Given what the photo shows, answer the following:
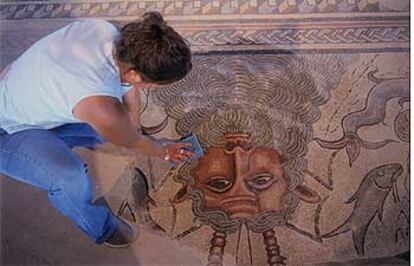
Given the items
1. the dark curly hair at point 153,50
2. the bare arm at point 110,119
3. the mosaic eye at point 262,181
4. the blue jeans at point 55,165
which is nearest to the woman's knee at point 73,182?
the blue jeans at point 55,165

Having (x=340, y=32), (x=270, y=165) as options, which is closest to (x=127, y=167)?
(x=270, y=165)

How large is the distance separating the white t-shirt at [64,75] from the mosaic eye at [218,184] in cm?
43

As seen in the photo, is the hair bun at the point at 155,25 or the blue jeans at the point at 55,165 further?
the blue jeans at the point at 55,165

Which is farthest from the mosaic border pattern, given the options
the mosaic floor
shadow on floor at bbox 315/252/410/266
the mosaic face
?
shadow on floor at bbox 315/252/410/266

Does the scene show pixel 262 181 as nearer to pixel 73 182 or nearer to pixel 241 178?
pixel 241 178

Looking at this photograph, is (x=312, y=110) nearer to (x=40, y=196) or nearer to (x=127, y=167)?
(x=127, y=167)

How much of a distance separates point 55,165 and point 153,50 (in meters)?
0.37

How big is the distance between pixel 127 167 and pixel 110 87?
47cm

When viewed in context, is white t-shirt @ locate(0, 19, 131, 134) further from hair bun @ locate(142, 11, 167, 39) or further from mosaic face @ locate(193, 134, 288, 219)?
mosaic face @ locate(193, 134, 288, 219)

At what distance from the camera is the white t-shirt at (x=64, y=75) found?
1252mm

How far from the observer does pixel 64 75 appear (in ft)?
4.10

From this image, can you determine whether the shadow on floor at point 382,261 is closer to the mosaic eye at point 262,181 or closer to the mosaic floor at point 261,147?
the mosaic floor at point 261,147

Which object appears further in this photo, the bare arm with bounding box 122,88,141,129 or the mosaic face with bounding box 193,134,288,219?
the mosaic face with bounding box 193,134,288,219

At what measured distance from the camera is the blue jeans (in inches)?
55.6
